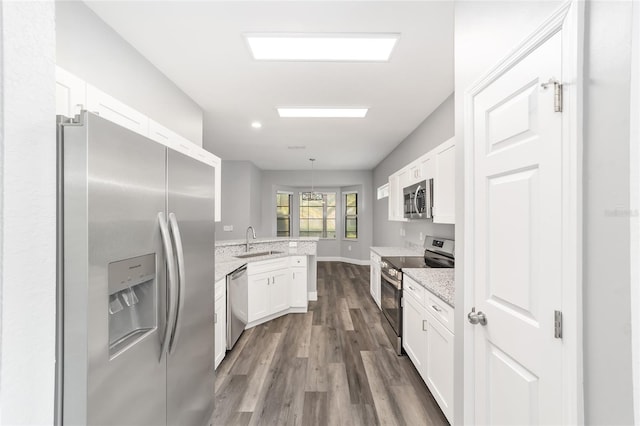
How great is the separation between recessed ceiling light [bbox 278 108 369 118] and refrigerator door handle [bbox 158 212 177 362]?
251 cm

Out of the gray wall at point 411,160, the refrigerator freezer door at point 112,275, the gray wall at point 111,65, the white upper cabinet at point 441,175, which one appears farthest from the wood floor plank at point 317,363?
the gray wall at point 111,65

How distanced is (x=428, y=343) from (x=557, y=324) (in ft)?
4.28

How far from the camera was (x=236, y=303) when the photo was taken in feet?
9.54

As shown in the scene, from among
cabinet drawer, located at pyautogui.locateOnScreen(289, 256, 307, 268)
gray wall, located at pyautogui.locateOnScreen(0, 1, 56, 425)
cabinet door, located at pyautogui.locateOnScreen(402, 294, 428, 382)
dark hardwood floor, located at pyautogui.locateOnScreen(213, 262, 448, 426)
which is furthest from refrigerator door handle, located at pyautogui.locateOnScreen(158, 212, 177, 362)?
cabinet drawer, located at pyautogui.locateOnScreen(289, 256, 307, 268)

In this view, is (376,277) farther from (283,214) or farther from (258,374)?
(283,214)

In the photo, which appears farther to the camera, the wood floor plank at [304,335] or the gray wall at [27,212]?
the wood floor plank at [304,335]

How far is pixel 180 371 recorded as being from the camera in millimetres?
1318

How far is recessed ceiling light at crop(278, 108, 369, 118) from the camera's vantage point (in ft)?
10.8

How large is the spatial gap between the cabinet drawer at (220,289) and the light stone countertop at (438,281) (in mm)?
1666

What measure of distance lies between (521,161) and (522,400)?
0.91 metres

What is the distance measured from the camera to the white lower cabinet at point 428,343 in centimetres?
175

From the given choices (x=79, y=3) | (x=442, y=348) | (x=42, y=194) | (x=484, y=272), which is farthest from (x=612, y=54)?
(x=79, y=3)

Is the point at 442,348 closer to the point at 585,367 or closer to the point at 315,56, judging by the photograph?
the point at 585,367

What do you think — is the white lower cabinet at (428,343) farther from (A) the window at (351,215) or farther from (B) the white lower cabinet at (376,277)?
(A) the window at (351,215)
